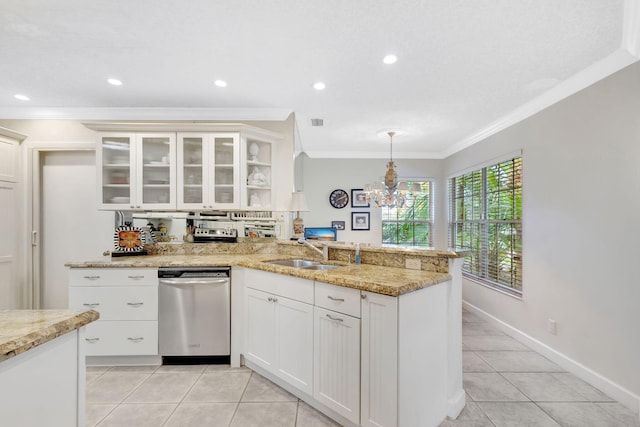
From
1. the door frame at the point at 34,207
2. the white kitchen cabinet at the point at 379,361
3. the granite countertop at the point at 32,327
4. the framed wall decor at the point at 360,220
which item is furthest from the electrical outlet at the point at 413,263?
the door frame at the point at 34,207

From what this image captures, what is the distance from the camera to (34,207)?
327cm

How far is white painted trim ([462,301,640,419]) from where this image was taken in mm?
2094

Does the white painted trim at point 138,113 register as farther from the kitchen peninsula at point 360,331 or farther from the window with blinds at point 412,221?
the window with blinds at point 412,221

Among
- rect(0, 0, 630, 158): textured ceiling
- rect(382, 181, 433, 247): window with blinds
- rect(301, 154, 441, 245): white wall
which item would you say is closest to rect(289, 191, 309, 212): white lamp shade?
rect(0, 0, 630, 158): textured ceiling

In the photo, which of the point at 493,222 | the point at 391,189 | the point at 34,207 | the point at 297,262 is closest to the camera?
the point at 297,262

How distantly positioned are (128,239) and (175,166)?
0.90 metres

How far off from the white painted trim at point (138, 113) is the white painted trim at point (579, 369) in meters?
3.60

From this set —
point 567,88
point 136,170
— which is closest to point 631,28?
point 567,88

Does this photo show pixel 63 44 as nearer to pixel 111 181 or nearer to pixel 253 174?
pixel 111 181

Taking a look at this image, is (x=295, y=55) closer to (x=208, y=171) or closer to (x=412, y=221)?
(x=208, y=171)

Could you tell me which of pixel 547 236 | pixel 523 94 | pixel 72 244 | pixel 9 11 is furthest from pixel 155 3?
pixel 547 236

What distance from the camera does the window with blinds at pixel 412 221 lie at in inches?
220

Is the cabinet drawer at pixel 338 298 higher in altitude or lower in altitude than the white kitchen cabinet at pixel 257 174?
lower

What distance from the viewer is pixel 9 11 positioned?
5.84 feet
